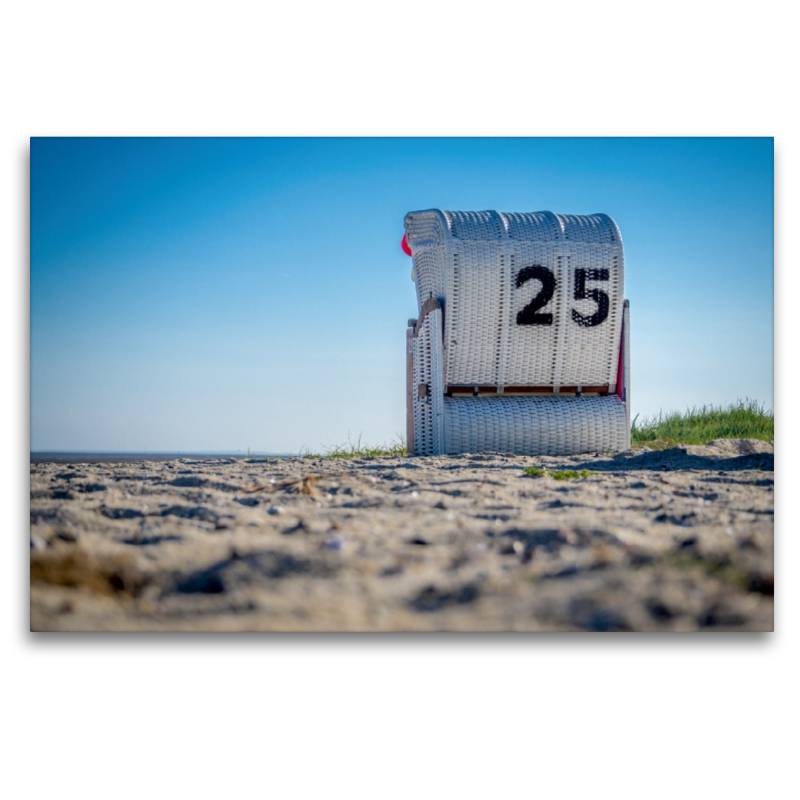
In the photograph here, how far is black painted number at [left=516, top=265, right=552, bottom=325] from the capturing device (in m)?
5.44

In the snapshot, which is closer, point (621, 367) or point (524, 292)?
point (524, 292)

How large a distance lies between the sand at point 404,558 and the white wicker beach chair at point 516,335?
6.53 ft

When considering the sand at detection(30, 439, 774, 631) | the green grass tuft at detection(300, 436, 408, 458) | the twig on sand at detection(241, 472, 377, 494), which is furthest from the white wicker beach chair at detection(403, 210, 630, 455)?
the sand at detection(30, 439, 774, 631)

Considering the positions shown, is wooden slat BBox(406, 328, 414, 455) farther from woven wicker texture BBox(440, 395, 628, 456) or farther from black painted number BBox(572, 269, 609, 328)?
black painted number BBox(572, 269, 609, 328)

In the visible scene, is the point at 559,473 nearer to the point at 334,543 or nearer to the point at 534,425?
the point at 534,425

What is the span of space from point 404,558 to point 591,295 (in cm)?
387

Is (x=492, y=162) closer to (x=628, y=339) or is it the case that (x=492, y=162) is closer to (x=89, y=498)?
(x=628, y=339)

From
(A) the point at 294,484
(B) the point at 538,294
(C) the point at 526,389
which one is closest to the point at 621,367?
(C) the point at 526,389

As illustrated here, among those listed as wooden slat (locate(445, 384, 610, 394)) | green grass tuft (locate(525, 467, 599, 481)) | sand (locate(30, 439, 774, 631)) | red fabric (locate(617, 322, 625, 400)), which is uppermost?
red fabric (locate(617, 322, 625, 400))

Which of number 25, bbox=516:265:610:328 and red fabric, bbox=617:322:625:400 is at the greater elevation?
number 25, bbox=516:265:610:328

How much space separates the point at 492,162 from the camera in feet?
13.3

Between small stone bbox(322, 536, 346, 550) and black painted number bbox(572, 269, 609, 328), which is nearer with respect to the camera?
small stone bbox(322, 536, 346, 550)

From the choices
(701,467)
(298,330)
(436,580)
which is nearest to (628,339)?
(701,467)

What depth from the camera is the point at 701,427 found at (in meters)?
Answer: 6.83
